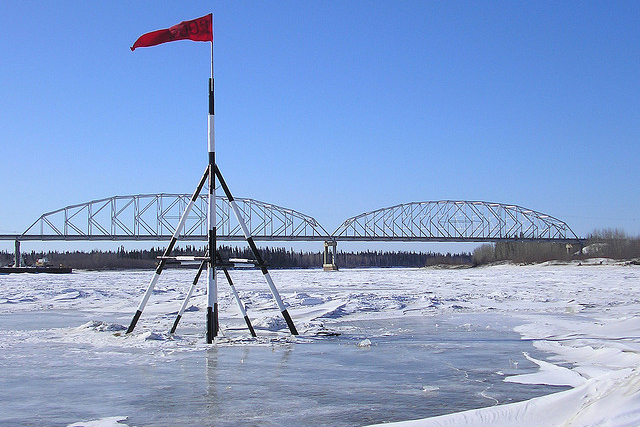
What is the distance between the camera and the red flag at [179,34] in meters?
11.8

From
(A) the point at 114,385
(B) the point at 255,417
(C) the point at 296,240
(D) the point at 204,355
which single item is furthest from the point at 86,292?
(C) the point at 296,240

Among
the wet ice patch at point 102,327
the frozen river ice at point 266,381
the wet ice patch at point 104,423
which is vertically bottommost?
the frozen river ice at point 266,381

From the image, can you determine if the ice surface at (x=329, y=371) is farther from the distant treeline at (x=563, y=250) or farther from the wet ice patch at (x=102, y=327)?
the distant treeline at (x=563, y=250)

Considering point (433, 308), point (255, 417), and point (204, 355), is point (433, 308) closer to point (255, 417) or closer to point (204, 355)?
point (204, 355)

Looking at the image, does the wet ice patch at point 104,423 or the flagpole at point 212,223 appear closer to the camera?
the wet ice patch at point 104,423

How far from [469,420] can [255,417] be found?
1.78 meters

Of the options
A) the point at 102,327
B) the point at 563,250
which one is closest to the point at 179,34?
the point at 102,327

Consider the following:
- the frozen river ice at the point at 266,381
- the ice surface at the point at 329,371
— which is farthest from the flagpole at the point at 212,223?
the frozen river ice at the point at 266,381

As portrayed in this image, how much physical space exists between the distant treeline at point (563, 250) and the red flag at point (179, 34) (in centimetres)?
9389

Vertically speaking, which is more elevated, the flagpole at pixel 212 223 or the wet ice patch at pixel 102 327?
the flagpole at pixel 212 223

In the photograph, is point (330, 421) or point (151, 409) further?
point (151, 409)

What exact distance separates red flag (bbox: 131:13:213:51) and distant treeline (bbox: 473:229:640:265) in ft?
308

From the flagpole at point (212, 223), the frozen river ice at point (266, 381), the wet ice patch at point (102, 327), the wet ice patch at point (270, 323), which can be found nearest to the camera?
the frozen river ice at point (266, 381)

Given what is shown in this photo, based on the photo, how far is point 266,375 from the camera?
24.7 ft
